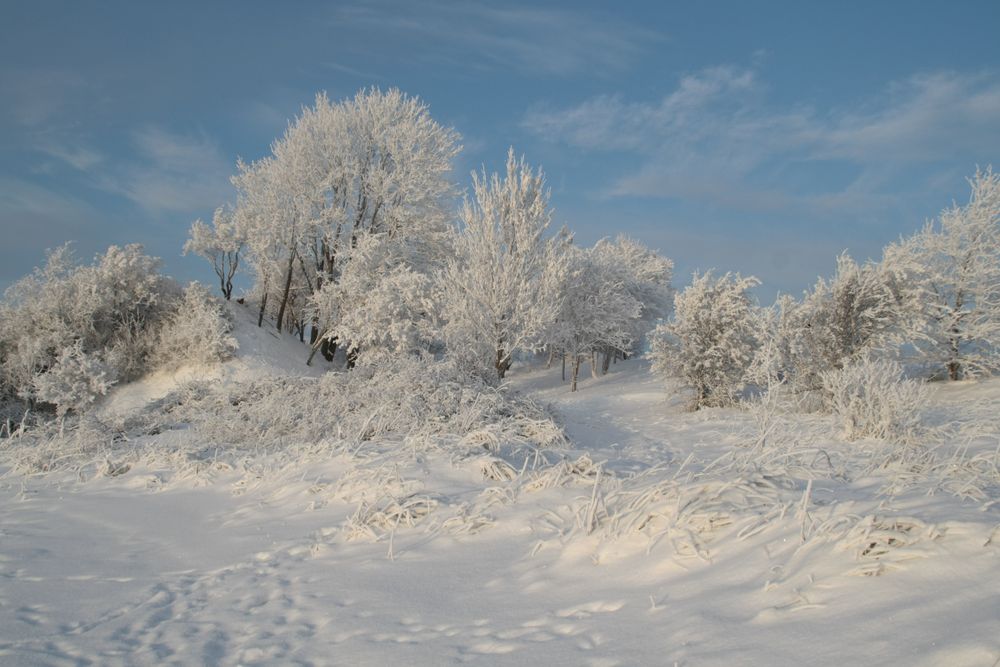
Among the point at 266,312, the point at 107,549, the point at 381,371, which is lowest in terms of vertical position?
the point at 107,549

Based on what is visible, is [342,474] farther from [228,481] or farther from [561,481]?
[561,481]

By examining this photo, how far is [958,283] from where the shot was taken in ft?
57.7

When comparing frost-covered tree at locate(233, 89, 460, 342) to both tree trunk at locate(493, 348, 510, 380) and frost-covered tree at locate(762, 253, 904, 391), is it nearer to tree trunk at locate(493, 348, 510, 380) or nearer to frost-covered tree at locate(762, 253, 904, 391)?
tree trunk at locate(493, 348, 510, 380)

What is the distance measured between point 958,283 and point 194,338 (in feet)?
83.7

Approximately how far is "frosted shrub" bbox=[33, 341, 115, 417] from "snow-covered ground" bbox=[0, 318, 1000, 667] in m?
15.5

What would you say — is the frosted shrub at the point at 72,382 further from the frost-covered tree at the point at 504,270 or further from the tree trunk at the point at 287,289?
the frost-covered tree at the point at 504,270

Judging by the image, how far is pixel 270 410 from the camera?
10.1 metres

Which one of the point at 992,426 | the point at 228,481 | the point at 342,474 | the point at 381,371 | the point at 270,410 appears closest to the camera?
the point at 342,474

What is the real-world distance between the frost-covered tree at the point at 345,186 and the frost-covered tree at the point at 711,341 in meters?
12.7

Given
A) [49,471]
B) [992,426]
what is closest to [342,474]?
[49,471]

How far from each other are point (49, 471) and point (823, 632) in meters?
8.43

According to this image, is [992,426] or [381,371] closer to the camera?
[992,426]

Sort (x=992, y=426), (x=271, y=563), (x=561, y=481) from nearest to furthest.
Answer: (x=271, y=563), (x=561, y=481), (x=992, y=426)

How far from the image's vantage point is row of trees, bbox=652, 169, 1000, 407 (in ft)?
52.2
